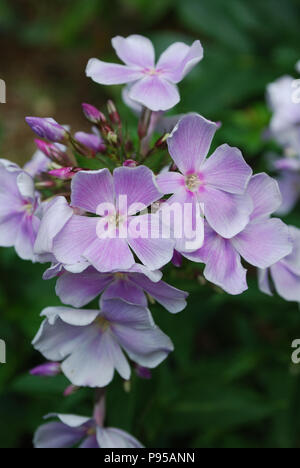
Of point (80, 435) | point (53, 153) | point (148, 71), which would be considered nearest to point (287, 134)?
point (148, 71)

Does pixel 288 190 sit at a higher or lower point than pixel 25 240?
lower

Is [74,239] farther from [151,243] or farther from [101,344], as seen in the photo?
[101,344]

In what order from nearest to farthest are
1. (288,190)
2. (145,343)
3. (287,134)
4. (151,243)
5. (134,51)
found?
(151,243)
(145,343)
(134,51)
(287,134)
(288,190)

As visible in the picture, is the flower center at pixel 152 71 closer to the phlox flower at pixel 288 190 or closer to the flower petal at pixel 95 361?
the flower petal at pixel 95 361

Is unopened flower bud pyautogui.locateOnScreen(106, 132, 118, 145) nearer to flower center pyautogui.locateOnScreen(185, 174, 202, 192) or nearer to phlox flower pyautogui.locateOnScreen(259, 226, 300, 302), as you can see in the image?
flower center pyautogui.locateOnScreen(185, 174, 202, 192)

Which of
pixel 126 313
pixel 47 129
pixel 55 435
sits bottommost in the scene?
pixel 55 435

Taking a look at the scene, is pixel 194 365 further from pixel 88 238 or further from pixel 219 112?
pixel 219 112

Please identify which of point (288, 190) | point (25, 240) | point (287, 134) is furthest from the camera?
point (288, 190)
